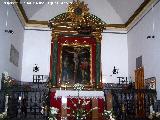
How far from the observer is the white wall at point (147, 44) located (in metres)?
11.7

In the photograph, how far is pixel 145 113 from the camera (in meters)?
11.5

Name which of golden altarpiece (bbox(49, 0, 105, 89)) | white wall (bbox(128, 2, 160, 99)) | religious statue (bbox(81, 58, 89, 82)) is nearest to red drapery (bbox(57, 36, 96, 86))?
golden altarpiece (bbox(49, 0, 105, 89))

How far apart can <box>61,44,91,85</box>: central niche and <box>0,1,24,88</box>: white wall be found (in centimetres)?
236

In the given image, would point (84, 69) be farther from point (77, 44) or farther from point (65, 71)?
point (77, 44)

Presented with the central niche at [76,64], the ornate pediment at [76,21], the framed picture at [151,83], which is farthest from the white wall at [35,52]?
the framed picture at [151,83]

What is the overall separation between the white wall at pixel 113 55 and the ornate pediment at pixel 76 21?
3.98 feet

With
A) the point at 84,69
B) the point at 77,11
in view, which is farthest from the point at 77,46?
the point at 77,11

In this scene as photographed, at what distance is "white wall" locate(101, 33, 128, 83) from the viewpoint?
51.4ft

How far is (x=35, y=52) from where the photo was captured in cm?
1555

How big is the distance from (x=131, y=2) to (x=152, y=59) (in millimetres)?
3460

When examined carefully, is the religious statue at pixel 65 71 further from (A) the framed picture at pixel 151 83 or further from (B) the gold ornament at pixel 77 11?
(A) the framed picture at pixel 151 83

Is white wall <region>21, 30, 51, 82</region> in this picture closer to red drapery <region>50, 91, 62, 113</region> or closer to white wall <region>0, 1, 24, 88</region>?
white wall <region>0, 1, 24, 88</region>

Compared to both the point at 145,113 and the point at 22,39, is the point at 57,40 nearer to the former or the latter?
the point at 22,39

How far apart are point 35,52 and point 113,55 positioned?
4.44 metres
